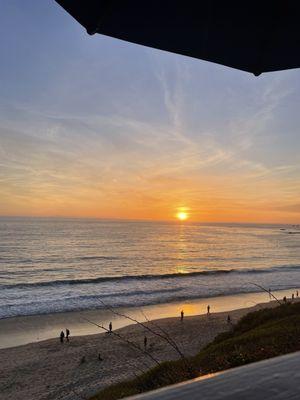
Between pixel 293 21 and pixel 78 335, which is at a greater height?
pixel 293 21

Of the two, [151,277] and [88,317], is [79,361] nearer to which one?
[88,317]

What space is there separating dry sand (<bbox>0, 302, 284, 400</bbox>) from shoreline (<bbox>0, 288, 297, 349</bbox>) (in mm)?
1390

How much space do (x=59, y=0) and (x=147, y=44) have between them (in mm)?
801

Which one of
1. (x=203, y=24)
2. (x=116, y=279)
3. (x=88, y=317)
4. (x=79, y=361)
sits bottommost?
(x=79, y=361)

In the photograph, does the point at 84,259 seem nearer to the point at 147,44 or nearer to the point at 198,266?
the point at 198,266

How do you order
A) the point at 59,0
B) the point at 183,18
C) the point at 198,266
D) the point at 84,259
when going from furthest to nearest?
the point at 84,259, the point at 198,266, the point at 183,18, the point at 59,0

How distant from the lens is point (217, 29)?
3176 millimetres

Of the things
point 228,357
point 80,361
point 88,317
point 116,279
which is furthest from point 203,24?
point 116,279

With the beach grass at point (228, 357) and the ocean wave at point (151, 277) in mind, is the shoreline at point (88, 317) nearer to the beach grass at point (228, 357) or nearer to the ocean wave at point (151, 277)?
the ocean wave at point (151, 277)

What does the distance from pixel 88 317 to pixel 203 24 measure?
94.2 feet

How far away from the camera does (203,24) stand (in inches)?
121

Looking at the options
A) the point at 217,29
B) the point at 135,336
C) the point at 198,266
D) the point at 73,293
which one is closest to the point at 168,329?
the point at 135,336

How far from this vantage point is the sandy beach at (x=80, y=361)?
1688cm

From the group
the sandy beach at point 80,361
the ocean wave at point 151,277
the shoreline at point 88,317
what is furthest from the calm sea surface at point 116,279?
the sandy beach at point 80,361
